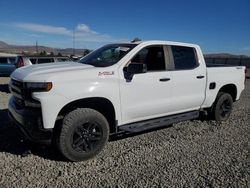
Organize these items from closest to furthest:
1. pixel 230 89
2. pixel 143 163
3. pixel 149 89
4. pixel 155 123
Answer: pixel 143 163
pixel 149 89
pixel 155 123
pixel 230 89

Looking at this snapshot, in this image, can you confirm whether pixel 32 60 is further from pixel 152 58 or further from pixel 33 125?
pixel 33 125

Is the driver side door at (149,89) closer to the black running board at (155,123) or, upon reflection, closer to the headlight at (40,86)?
the black running board at (155,123)

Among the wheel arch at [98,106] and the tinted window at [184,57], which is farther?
the tinted window at [184,57]

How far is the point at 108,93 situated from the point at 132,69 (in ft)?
1.90

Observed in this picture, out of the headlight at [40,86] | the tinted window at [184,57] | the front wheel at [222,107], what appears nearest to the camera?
the headlight at [40,86]

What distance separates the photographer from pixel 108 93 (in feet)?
13.4

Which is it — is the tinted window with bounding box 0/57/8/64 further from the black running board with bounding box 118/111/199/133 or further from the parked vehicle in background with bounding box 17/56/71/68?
the black running board with bounding box 118/111/199/133

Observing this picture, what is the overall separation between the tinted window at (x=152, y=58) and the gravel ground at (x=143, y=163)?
1453mm

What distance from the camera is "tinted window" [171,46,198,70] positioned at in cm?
523

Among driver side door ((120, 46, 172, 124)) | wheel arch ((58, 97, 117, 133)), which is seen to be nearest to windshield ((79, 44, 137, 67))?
driver side door ((120, 46, 172, 124))

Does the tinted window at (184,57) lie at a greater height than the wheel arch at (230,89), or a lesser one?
greater

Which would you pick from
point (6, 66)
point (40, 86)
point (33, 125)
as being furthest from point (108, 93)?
point (6, 66)

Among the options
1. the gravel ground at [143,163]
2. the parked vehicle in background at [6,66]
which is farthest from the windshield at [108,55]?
the parked vehicle in background at [6,66]

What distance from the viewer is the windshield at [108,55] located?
4.52 meters
